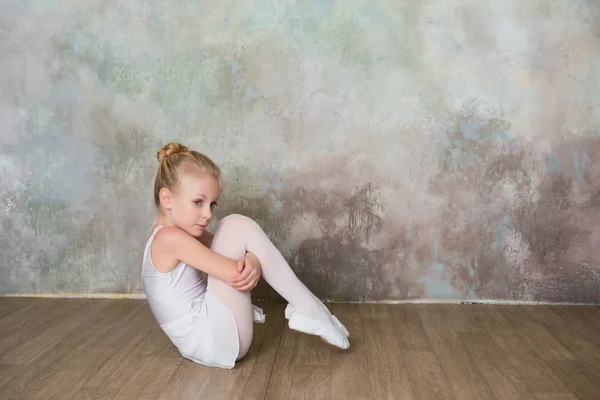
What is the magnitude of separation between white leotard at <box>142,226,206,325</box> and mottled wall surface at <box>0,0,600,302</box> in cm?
80

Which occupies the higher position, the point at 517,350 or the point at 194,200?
the point at 194,200

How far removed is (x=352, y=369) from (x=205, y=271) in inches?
22.2

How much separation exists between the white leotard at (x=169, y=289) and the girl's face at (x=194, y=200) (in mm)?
96

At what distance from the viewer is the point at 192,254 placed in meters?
2.22

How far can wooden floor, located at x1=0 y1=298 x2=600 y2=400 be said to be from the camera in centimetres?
→ 208

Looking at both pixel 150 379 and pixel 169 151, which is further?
pixel 169 151

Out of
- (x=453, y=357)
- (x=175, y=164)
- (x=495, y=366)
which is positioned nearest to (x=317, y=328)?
(x=453, y=357)

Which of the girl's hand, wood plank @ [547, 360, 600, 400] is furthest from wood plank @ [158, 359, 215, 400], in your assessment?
wood plank @ [547, 360, 600, 400]

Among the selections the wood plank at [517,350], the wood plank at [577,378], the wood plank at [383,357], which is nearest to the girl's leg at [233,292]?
the wood plank at [383,357]

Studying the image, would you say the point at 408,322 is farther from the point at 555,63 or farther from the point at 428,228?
the point at 555,63

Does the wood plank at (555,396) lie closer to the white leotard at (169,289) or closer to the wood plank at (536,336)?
the wood plank at (536,336)

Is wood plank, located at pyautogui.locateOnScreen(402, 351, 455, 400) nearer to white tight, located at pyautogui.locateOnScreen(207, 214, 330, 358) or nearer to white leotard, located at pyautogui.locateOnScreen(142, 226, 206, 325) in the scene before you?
white tight, located at pyautogui.locateOnScreen(207, 214, 330, 358)

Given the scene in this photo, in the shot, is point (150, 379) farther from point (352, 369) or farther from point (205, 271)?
point (352, 369)

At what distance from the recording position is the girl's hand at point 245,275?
2180mm
